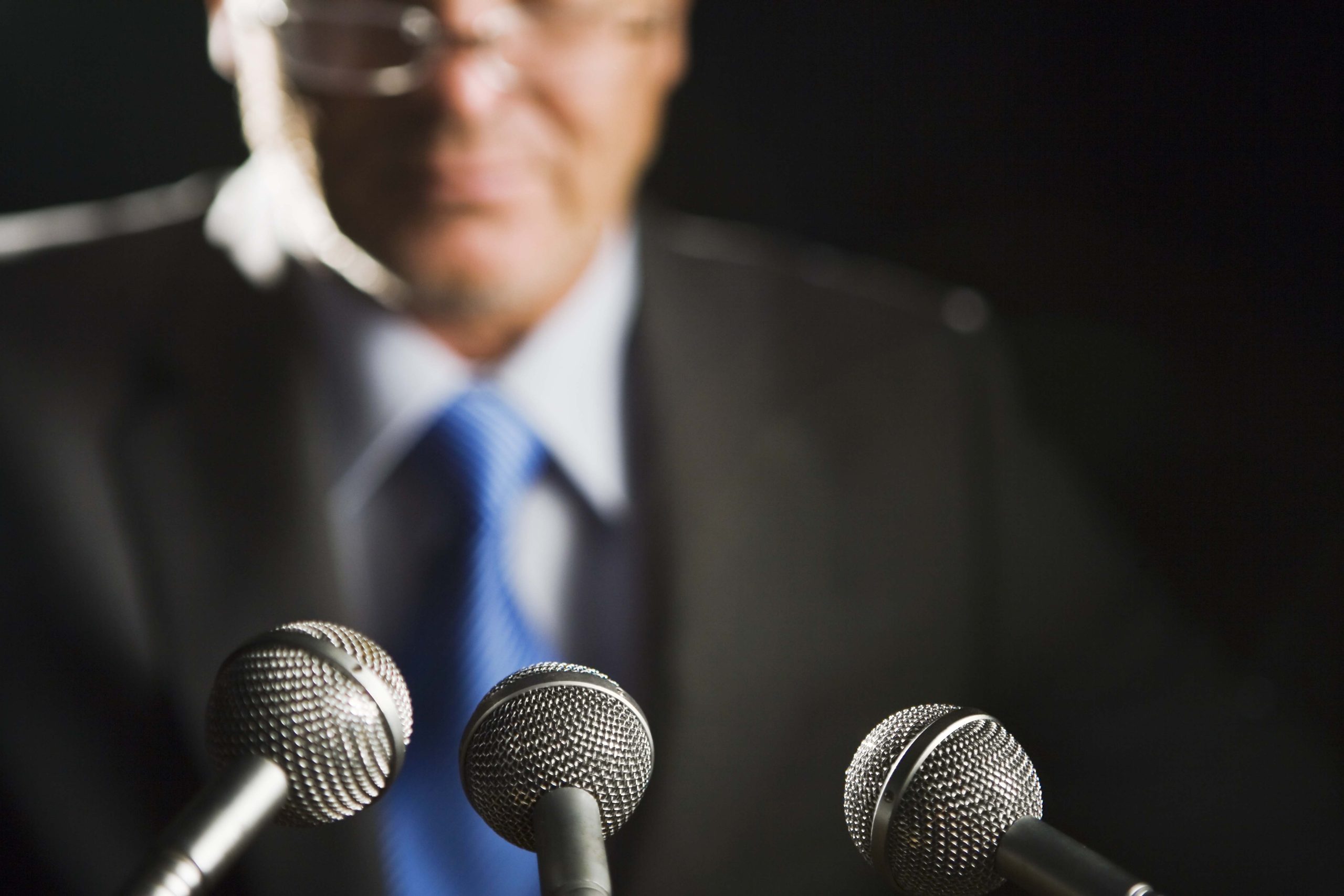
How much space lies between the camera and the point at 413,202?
1461mm

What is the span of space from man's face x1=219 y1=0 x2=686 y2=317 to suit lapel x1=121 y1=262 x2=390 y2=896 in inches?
6.7

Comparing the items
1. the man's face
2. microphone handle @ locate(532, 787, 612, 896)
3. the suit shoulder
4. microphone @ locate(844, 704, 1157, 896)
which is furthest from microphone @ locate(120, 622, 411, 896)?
the suit shoulder

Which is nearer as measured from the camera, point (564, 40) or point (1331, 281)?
point (564, 40)

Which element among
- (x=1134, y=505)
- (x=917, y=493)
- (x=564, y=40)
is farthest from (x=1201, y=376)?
(x=564, y=40)

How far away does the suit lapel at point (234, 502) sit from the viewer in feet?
4.52

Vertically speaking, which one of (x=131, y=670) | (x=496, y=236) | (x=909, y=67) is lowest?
(x=131, y=670)

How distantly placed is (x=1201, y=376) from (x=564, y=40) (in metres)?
0.99

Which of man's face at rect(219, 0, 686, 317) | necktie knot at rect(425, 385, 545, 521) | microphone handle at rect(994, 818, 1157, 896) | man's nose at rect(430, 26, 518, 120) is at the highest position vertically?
man's nose at rect(430, 26, 518, 120)

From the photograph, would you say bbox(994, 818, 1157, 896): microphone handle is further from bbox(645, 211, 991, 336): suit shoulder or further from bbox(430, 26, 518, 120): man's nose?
bbox(430, 26, 518, 120): man's nose

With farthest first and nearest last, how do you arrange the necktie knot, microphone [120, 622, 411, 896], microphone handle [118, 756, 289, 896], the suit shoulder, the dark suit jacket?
the suit shoulder, the necktie knot, the dark suit jacket, microphone [120, 622, 411, 896], microphone handle [118, 756, 289, 896]

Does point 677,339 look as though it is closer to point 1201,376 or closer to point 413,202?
point 413,202

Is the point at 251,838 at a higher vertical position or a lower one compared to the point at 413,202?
lower

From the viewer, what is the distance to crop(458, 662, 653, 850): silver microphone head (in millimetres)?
839

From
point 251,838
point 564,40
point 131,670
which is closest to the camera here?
point 251,838
